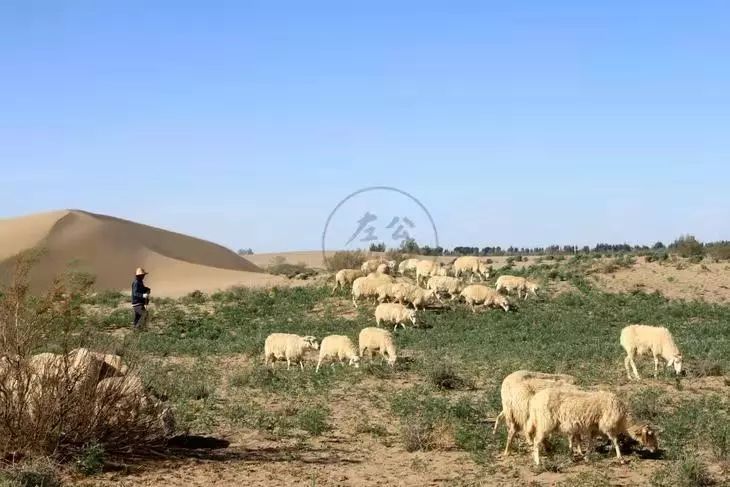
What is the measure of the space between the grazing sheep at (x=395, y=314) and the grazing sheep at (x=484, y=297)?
3.70 meters

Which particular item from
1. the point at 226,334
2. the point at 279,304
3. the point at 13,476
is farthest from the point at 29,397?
the point at 279,304

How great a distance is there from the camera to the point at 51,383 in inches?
313

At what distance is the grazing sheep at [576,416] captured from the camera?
8.20 m

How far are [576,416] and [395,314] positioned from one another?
14.1 metres

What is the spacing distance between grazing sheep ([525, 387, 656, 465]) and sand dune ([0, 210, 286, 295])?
109ft

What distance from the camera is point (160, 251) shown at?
196ft

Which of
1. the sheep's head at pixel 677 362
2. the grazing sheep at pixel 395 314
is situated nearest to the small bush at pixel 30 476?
the sheep's head at pixel 677 362

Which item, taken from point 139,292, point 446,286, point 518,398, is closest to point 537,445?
point 518,398

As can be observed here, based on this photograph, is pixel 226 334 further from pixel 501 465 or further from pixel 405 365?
pixel 501 465

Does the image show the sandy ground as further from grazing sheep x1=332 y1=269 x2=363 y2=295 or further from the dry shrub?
the dry shrub

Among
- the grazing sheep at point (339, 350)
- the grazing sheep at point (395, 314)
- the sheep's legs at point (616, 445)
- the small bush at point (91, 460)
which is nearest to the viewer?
the small bush at point (91, 460)

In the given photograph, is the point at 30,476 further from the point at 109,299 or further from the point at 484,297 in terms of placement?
the point at 109,299

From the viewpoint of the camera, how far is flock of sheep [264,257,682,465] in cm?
827

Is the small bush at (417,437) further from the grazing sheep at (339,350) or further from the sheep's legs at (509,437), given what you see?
the grazing sheep at (339,350)
